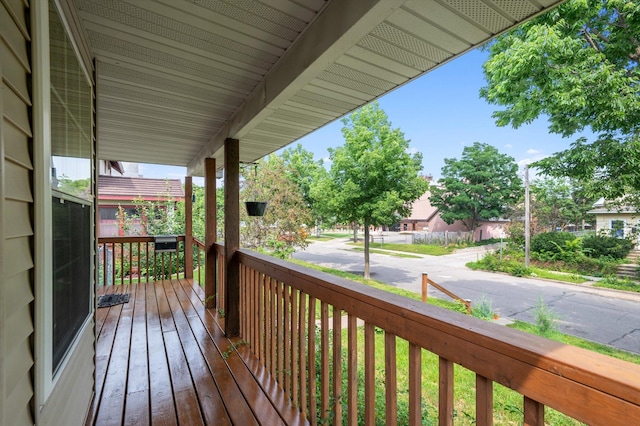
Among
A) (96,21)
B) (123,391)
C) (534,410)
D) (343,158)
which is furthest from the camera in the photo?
(343,158)

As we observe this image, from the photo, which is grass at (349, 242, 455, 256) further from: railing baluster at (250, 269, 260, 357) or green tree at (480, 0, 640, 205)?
railing baluster at (250, 269, 260, 357)

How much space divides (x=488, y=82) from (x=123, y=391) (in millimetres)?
8545

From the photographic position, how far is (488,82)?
7.05 meters

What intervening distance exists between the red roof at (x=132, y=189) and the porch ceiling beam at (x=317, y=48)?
7.68 m

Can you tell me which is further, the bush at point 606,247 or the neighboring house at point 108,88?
the bush at point 606,247

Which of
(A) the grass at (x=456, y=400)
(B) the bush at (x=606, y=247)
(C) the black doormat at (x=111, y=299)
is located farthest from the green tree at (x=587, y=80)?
(B) the bush at (x=606, y=247)

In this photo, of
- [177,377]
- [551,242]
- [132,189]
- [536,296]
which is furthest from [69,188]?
[551,242]

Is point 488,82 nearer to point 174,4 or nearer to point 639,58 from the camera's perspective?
point 639,58

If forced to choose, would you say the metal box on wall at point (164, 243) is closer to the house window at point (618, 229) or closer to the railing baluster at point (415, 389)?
the railing baluster at point (415, 389)

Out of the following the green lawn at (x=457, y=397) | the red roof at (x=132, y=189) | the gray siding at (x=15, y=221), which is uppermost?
the red roof at (x=132, y=189)

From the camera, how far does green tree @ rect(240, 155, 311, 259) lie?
30.7 ft

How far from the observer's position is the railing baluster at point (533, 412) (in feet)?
2.23

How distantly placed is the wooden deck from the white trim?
1.01m

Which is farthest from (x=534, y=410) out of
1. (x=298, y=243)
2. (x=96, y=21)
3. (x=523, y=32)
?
(x=298, y=243)
